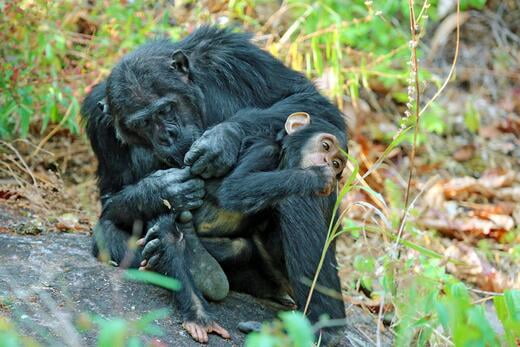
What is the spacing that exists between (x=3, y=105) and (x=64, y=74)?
1.87 feet

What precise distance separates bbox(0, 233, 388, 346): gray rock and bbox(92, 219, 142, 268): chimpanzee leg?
0.07 metres

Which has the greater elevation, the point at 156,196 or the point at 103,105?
the point at 103,105

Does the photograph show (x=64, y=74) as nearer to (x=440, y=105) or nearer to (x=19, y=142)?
(x=19, y=142)

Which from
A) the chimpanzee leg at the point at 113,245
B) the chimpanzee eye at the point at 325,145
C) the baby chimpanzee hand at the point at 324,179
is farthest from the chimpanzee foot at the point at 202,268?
the chimpanzee eye at the point at 325,145

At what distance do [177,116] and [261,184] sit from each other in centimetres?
82

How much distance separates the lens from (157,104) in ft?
15.9

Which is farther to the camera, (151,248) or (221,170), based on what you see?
(221,170)

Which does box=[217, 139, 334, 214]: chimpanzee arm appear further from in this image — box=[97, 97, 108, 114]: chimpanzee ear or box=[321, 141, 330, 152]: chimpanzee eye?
box=[97, 97, 108, 114]: chimpanzee ear

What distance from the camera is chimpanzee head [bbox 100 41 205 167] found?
4836 mm

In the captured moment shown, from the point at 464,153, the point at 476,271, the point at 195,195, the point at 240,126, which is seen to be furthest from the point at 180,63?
the point at 464,153

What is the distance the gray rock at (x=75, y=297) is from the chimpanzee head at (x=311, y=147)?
0.88 meters

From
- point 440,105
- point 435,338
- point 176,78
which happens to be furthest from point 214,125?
point 440,105

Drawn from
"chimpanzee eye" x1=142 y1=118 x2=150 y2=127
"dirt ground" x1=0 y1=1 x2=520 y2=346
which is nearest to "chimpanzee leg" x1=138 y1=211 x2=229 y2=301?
"chimpanzee eye" x1=142 y1=118 x2=150 y2=127

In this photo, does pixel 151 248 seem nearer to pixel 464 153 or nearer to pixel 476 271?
pixel 476 271
